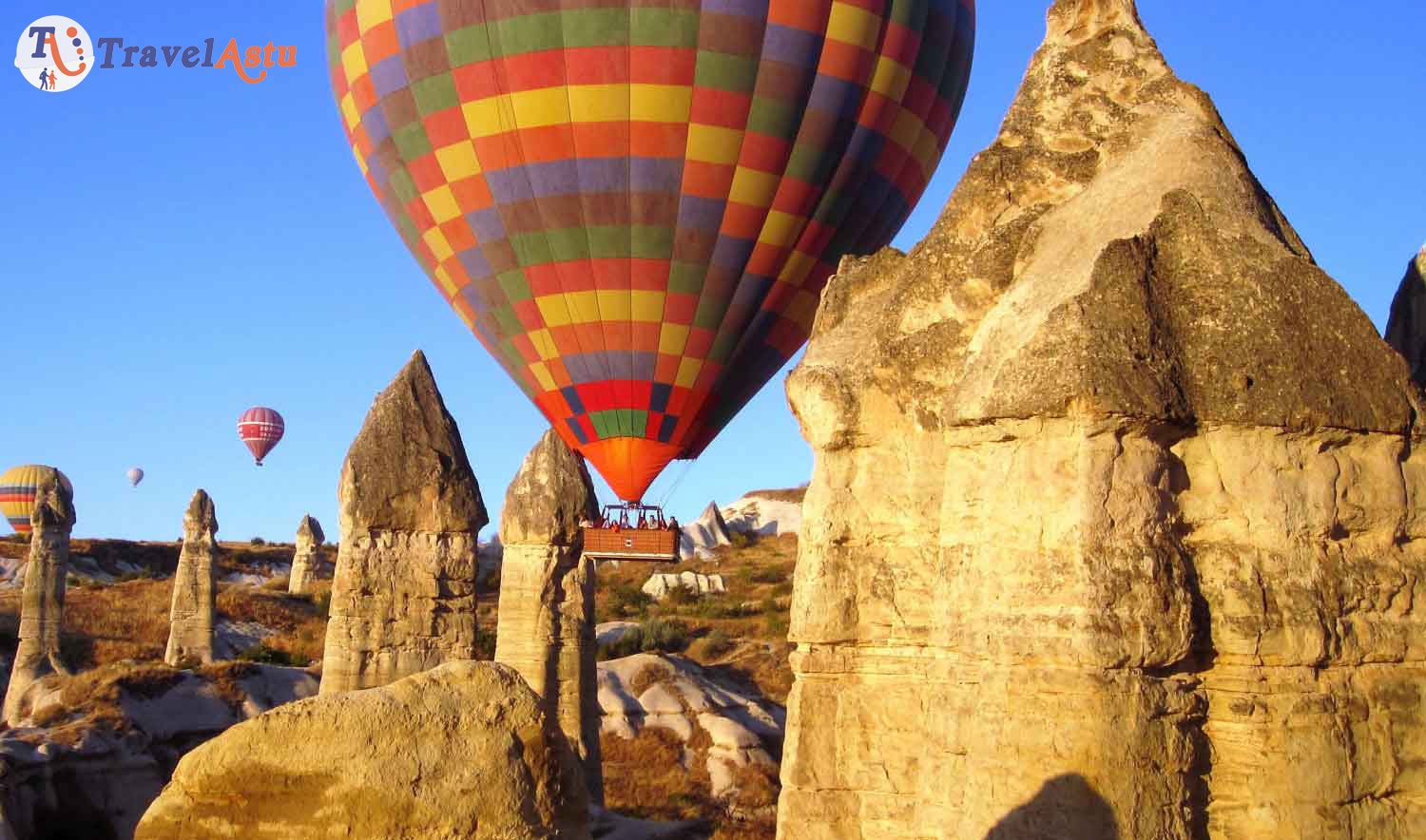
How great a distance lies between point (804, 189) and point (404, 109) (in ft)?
17.5

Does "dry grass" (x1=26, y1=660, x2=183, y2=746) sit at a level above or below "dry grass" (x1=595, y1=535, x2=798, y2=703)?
below

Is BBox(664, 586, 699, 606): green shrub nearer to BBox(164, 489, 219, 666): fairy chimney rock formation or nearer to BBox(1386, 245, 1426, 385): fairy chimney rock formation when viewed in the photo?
BBox(164, 489, 219, 666): fairy chimney rock formation

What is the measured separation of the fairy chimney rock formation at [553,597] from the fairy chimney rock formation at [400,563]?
1.53 meters

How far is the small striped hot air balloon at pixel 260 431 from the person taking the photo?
60.4 meters

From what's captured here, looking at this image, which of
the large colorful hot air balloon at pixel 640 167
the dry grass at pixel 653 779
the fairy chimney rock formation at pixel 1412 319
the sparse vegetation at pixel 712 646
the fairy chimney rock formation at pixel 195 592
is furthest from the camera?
the sparse vegetation at pixel 712 646

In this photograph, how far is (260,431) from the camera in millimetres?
60500

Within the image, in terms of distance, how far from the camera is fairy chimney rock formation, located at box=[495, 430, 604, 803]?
1658cm

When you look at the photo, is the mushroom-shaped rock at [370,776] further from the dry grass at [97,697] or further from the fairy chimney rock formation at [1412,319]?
the dry grass at [97,697]

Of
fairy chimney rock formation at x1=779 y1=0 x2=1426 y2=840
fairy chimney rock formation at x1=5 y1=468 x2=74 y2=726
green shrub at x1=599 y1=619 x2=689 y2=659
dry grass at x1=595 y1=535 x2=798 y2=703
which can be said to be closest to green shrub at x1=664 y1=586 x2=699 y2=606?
dry grass at x1=595 y1=535 x2=798 y2=703

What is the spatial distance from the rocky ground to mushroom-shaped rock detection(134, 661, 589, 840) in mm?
10042

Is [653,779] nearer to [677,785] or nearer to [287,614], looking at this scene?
[677,785]

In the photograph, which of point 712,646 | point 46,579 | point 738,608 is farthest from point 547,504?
point 738,608

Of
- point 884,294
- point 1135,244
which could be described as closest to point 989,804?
point 1135,244

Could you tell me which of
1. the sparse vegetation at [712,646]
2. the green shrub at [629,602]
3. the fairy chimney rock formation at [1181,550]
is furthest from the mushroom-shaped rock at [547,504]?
the green shrub at [629,602]
